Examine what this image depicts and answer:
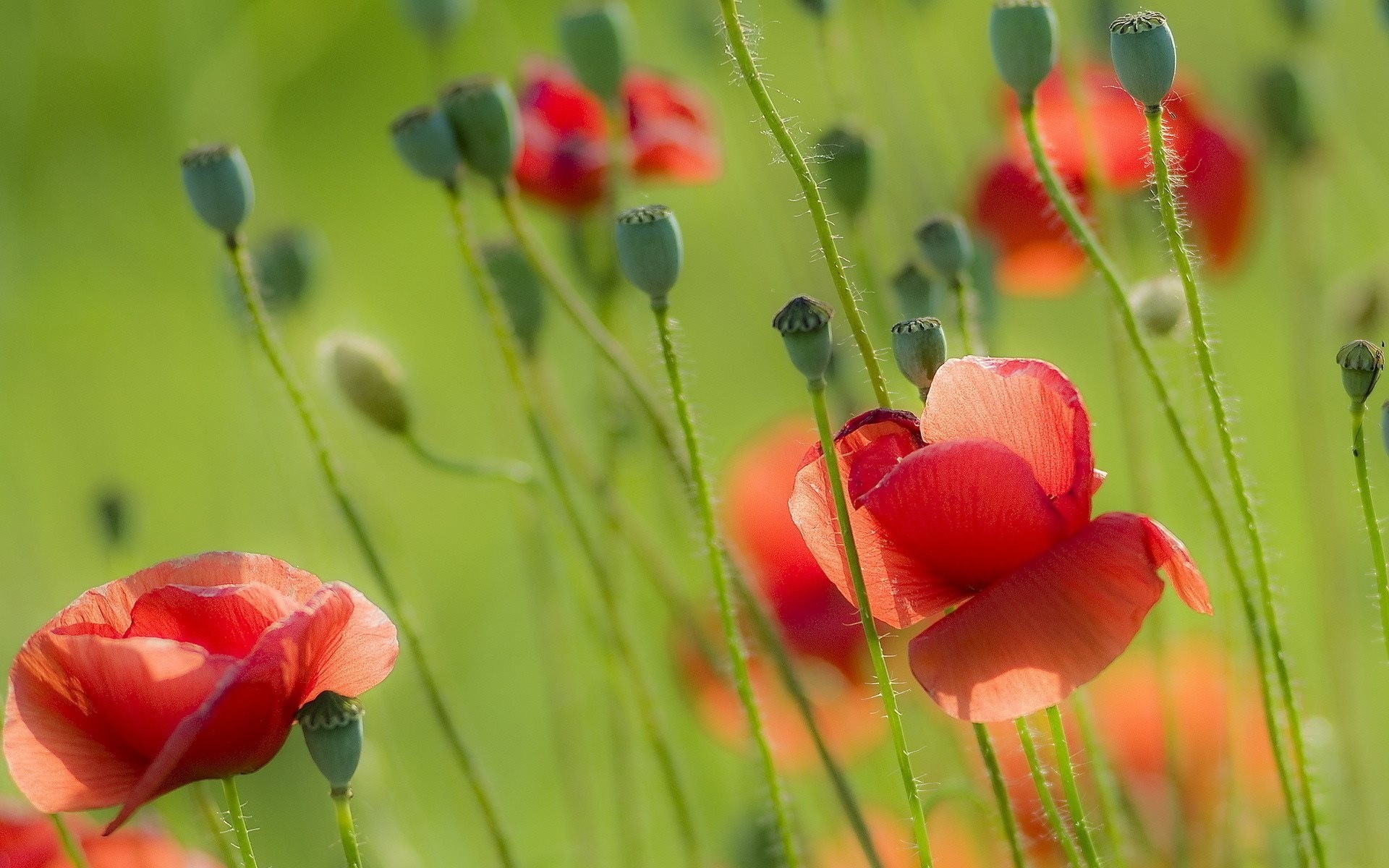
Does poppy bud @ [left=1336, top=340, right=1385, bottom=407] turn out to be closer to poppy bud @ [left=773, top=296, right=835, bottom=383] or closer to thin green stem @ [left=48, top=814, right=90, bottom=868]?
poppy bud @ [left=773, top=296, right=835, bottom=383]

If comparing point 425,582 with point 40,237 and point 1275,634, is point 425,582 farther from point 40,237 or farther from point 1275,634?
point 1275,634

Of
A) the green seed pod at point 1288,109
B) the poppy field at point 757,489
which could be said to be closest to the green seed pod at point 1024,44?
the poppy field at point 757,489

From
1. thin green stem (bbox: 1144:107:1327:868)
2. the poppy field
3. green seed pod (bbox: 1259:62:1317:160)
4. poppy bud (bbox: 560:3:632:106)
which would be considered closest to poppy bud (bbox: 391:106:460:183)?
the poppy field

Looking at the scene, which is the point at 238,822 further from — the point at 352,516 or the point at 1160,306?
the point at 1160,306

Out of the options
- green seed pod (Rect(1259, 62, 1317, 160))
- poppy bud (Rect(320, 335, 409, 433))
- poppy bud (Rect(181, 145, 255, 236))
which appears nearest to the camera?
poppy bud (Rect(181, 145, 255, 236))

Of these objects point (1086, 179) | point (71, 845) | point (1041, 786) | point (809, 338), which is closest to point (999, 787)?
point (1041, 786)

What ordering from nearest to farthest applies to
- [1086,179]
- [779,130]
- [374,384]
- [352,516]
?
[779,130], [352,516], [374,384], [1086,179]

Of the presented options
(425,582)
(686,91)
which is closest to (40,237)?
(425,582)
